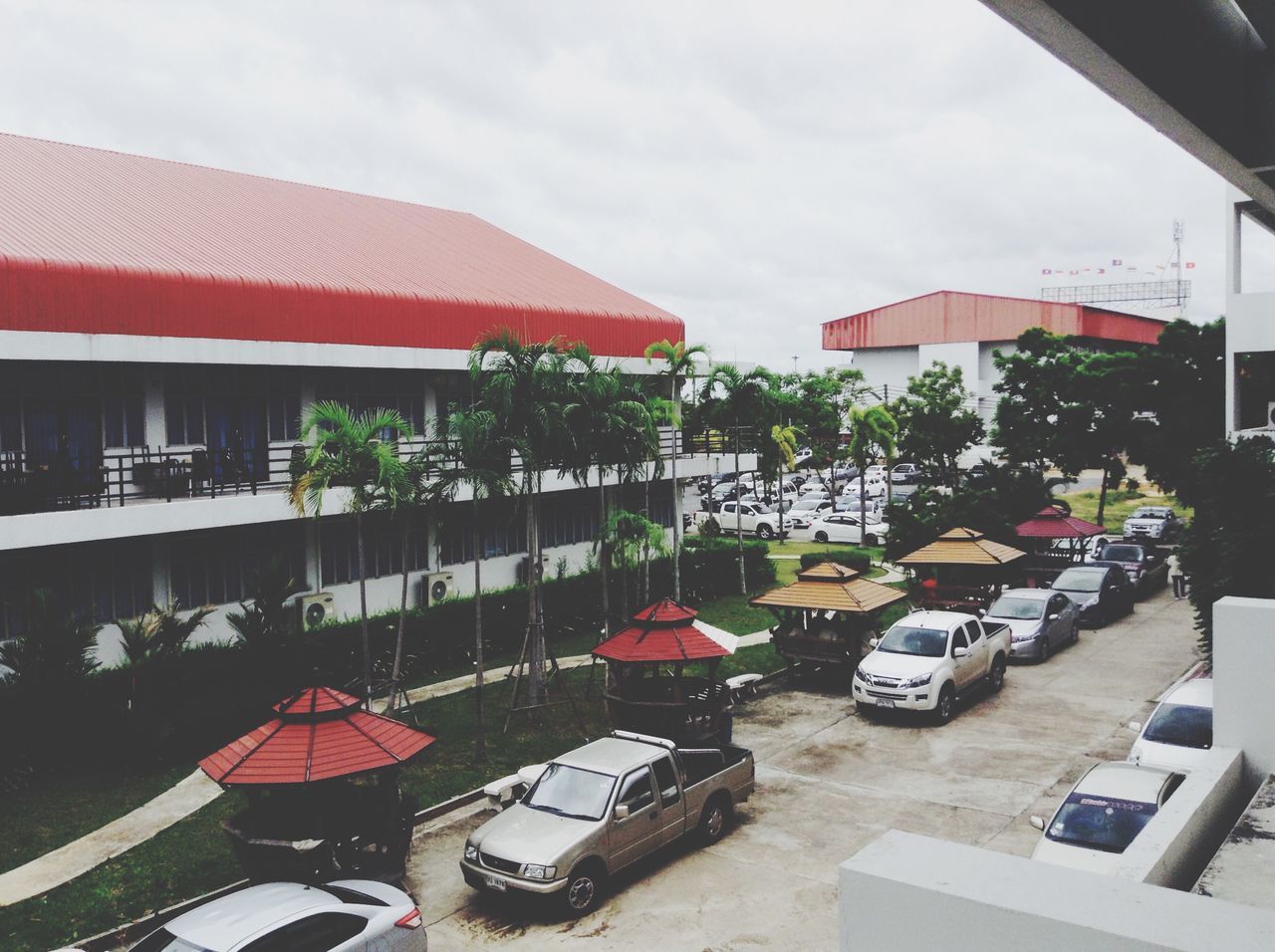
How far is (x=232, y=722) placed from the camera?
17484mm

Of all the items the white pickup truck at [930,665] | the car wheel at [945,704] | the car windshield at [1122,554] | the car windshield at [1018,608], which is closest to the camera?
the white pickup truck at [930,665]

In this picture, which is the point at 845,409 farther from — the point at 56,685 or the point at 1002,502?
the point at 56,685

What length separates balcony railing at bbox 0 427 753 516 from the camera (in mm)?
18266

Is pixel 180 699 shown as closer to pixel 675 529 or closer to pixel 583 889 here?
pixel 583 889

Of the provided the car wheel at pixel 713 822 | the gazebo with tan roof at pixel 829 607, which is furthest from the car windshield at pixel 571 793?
the gazebo with tan roof at pixel 829 607

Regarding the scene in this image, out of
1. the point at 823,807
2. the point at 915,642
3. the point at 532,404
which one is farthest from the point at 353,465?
the point at 915,642

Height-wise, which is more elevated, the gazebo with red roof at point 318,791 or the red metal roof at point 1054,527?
the red metal roof at point 1054,527

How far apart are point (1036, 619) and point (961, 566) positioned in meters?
3.63

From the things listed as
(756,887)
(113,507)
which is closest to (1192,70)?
(756,887)

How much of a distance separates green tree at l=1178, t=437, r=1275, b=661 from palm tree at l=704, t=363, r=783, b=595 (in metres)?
13.6

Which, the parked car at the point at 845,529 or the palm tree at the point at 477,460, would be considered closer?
the palm tree at the point at 477,460

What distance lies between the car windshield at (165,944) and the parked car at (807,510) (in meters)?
40.4

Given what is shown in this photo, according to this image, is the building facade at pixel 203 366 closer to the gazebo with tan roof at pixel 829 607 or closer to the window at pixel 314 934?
the gazebo with tan roof at pixel 829 607

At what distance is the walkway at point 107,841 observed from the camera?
12469 millimetres
